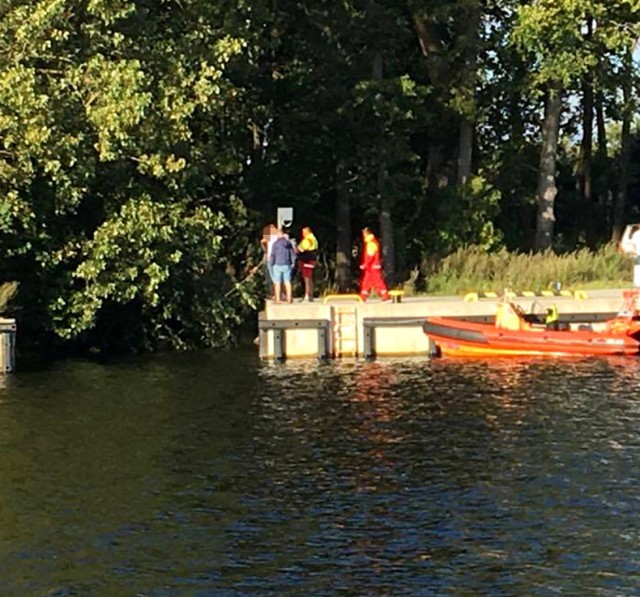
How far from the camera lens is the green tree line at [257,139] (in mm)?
28922

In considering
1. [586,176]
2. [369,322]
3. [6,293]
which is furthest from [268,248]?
[586,176]

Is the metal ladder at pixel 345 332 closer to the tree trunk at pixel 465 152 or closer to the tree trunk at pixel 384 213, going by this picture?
the tree trunk at pixel 384 213

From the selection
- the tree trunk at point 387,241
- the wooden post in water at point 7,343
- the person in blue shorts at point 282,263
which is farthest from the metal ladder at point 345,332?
the tree trunk at point 387,241

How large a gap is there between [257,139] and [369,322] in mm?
9156

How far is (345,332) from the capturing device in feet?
100

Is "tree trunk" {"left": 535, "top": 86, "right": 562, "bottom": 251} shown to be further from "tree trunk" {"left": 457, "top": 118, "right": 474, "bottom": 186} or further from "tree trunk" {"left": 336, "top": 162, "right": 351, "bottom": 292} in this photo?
"tree trunk" {"left": 336, "top": 162, "right": 351, "bottom": 292}

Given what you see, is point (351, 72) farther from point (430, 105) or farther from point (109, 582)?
point (109, 582)

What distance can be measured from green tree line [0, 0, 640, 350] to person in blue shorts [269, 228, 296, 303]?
169 cm

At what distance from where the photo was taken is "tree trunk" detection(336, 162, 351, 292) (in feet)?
126

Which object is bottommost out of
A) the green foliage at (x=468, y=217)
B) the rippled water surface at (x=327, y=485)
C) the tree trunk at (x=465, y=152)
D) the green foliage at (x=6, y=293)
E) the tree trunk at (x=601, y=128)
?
the rippled water surface at (x=327, y=485)

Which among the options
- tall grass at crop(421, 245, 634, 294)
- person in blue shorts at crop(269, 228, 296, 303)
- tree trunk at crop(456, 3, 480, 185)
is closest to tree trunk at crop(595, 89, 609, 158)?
tree trunk at crop(456, 3, 480, 185)

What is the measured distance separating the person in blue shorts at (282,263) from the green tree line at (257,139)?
169cm

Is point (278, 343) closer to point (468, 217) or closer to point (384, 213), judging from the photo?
point (384, 213)

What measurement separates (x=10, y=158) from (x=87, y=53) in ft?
8.86
